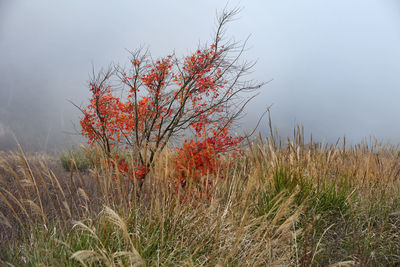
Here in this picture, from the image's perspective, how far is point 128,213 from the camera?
324cm

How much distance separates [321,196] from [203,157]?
2.78 m

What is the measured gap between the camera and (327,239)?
4012 millimetres

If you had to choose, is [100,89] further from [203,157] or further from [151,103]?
[203,157]

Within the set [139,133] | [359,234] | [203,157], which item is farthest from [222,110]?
[359,234]

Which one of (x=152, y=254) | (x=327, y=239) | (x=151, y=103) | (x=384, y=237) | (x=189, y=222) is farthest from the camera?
(x=151, y=103)

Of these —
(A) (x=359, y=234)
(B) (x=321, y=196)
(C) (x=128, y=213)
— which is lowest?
(C) (x=128, y=213)

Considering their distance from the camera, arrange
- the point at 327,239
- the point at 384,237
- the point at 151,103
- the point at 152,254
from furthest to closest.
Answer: the point at 151,103, the point at 327,239, the point at 384,237, the point at 152,254

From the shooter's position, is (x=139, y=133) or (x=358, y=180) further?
(x=139, y=133)

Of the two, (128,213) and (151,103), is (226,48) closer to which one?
Result: (151,103)

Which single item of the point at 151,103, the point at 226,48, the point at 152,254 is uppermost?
the point at 226,48

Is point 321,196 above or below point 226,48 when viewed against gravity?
below

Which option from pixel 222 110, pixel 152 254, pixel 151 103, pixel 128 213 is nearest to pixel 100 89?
pixel 151 103

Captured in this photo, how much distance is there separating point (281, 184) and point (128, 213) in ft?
6.69

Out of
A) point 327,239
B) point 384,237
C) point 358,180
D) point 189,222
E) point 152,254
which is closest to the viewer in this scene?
point 152,254
